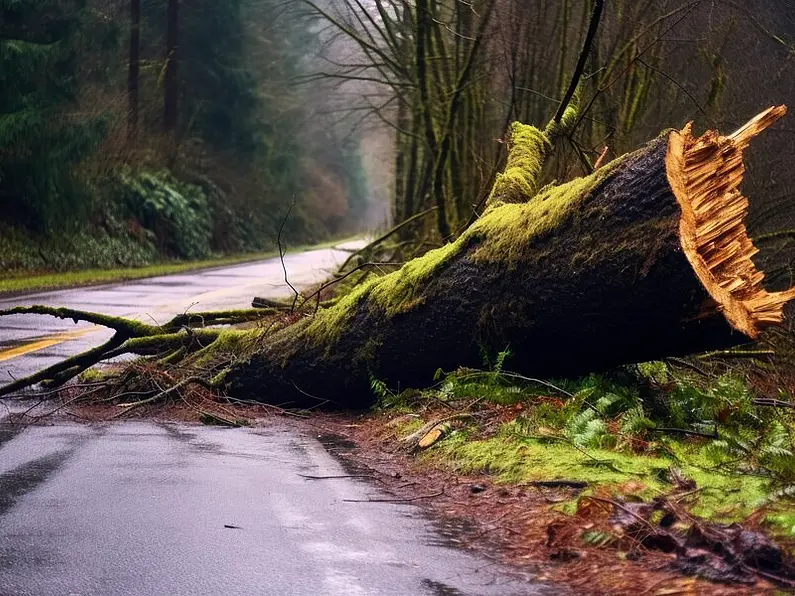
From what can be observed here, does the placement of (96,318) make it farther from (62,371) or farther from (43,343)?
(43,343)

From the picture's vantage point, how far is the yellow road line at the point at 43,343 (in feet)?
37.8

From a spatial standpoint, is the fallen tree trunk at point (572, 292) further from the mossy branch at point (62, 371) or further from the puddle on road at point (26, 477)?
the puddle on road at point (26, 477)

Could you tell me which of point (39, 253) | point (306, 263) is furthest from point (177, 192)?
point (39, 253)

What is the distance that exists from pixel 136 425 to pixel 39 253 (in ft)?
64.4

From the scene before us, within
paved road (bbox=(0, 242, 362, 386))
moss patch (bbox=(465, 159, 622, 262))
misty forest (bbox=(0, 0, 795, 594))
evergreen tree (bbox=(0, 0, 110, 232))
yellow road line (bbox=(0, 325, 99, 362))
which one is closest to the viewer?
misty forest (bbox=(0, 0, 795, 594))

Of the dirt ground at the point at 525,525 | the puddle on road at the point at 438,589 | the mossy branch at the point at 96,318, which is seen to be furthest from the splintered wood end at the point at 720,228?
the mossy branch at the point at 96,318

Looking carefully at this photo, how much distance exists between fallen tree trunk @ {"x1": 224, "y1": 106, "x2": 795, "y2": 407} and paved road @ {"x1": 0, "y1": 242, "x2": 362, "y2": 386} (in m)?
3.53

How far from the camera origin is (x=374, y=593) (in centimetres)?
410

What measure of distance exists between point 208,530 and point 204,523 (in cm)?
14

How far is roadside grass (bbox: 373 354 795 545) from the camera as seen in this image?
5184 mm

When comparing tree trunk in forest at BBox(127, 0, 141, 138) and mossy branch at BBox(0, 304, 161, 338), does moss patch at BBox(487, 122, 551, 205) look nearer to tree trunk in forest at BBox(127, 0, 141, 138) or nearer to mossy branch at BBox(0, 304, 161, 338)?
mossy branch at BBox(0, 304, 161, 338)

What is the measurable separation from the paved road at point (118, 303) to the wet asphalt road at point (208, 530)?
12.8ft

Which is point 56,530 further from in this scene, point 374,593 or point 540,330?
point 540,330

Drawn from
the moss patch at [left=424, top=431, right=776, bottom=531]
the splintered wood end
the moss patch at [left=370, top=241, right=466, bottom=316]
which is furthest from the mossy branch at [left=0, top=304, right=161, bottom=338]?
the splintered wood end
